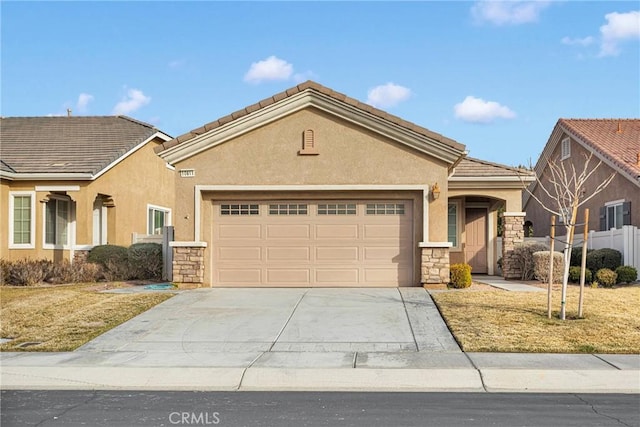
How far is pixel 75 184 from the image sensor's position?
21562 mm

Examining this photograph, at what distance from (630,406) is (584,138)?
63.9 ft

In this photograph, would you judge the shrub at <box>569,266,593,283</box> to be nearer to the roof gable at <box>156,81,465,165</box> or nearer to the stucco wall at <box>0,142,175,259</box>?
the roof gable at <box>156,81,465,165</box>

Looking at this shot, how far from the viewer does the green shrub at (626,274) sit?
59.3 ft

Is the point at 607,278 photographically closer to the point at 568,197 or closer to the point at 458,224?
the point at 568,197

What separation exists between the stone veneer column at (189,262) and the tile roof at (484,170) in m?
8.61

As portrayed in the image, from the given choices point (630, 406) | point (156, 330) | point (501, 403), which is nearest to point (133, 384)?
point (156, 330)

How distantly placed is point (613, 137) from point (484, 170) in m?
7.87

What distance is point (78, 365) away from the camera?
10211 millimetres

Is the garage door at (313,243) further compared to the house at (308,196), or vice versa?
the garage door at (313,243)

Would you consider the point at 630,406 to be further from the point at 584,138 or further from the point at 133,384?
the point at 584,138

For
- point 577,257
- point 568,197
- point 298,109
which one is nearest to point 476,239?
point 568,197

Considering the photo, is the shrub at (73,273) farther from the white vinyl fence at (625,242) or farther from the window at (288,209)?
the white vinyl fence at (625,242)

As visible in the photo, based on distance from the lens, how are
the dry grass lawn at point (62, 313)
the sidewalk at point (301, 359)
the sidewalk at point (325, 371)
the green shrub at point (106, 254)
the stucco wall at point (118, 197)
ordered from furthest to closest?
the stucco wall at point (118, 197) → the green shrub at point (106, 254) → the dry grass lawn at point (62, 313) → the sidewalk at point (301, 359) → the sidewalk at point (325, 371)

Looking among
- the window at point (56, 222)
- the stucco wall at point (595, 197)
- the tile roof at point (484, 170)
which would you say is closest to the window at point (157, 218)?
the window at point (56, 222)
